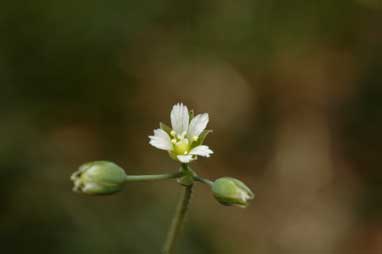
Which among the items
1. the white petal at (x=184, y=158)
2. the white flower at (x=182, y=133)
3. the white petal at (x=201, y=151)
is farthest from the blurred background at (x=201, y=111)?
the white petal at (x=184, y=158)

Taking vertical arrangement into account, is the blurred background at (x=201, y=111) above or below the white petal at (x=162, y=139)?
above

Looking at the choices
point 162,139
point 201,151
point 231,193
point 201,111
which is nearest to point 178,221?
point 231,193

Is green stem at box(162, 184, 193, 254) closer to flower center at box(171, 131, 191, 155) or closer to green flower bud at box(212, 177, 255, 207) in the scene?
green flower bud at box(212, 177, 255, 207)

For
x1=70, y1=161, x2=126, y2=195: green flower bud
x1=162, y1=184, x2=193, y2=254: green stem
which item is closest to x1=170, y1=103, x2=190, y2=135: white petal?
x1=70, y1=161, x2=126, y2=195: green flower bud

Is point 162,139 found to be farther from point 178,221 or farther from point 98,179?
point 178,221

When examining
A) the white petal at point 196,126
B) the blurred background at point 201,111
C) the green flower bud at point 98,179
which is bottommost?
the green flower bud at point 98,179

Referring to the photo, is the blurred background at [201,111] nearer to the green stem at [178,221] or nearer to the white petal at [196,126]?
the white petal at [196,126]

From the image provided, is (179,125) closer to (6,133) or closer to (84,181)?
(84,181)
